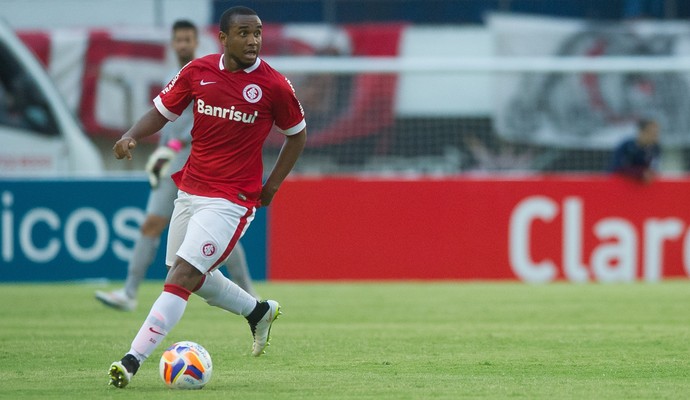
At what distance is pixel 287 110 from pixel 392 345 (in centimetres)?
216

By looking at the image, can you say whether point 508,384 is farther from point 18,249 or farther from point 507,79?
point 507,79

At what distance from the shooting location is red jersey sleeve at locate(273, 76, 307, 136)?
724 centimetres

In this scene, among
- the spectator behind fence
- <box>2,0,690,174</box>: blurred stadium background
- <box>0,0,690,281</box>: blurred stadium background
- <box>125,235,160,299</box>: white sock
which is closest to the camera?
<box>125,235,160,299</box>: white sock

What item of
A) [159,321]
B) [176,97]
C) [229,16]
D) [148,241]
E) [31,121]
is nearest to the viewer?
[159,321]

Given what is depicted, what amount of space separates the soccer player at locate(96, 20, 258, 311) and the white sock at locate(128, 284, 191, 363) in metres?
3.33

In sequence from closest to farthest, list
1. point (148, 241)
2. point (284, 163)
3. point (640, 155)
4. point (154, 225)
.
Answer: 1. point (284, 163)
2. point (154, 225)
3. point (148, 241)
4. point (640, 155)

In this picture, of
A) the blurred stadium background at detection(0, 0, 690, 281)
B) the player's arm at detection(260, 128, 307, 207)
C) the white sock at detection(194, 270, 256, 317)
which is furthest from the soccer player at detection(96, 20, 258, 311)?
the blurred stadium background at detection(0, 0, 690, 281)

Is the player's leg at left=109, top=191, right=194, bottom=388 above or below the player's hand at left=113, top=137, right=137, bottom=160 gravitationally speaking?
below

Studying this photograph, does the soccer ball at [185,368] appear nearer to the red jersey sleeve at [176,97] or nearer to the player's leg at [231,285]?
the player's leg at [231,285]

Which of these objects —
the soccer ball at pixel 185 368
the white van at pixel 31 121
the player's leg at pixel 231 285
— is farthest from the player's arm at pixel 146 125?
the white van at pixel 31 121

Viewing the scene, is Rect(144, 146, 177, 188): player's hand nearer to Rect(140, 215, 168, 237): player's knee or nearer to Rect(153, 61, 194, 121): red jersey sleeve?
Rect(140, 215, 168, 237): player's knee

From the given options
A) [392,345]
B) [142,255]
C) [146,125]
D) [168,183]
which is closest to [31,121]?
[142,255]

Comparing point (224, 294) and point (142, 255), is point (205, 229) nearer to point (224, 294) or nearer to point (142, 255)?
point (224, 294)

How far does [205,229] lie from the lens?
6.96m
